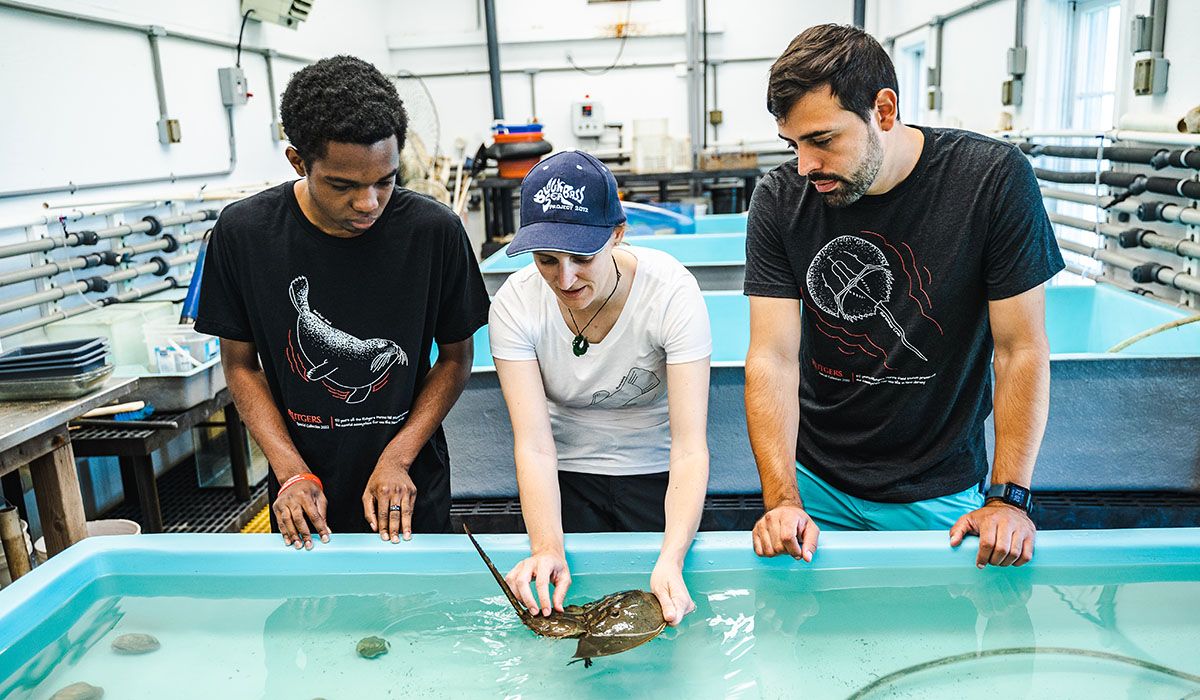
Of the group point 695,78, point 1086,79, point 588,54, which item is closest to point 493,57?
point 588,54

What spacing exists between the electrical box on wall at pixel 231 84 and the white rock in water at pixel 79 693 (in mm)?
4637

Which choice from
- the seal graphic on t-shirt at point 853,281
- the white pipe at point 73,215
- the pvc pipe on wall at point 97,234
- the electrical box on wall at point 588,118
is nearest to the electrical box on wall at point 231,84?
the pvc pipe on wall at point 97,234

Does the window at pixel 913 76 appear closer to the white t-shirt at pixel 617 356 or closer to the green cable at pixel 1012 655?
the white t-shirt at pixel 617 356

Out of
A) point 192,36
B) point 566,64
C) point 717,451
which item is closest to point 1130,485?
point 717,451

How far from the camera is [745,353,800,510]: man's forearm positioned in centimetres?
157

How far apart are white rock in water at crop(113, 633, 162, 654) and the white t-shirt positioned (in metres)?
0.72

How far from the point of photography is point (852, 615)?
1363mm

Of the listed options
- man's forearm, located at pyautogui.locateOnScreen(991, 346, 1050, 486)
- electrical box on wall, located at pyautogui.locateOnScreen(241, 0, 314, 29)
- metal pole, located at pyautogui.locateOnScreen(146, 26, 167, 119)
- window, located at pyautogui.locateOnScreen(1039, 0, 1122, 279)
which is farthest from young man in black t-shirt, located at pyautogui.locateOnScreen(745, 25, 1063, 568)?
electrical box on wall, located at pyautogui.locateOnScreen(241, 0, 314, 29)

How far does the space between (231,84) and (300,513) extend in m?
4.44

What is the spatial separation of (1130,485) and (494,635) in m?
2.05

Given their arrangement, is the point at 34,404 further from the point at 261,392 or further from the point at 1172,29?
the point at 1172,29

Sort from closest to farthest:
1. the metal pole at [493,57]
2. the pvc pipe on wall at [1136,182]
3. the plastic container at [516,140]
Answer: the pvc pipe on wall at [1136,182] < the plastic container at [516,140] < the metal pole at [493,57]

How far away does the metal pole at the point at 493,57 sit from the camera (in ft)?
27.2

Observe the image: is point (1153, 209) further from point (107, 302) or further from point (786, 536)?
point (107, 302)
